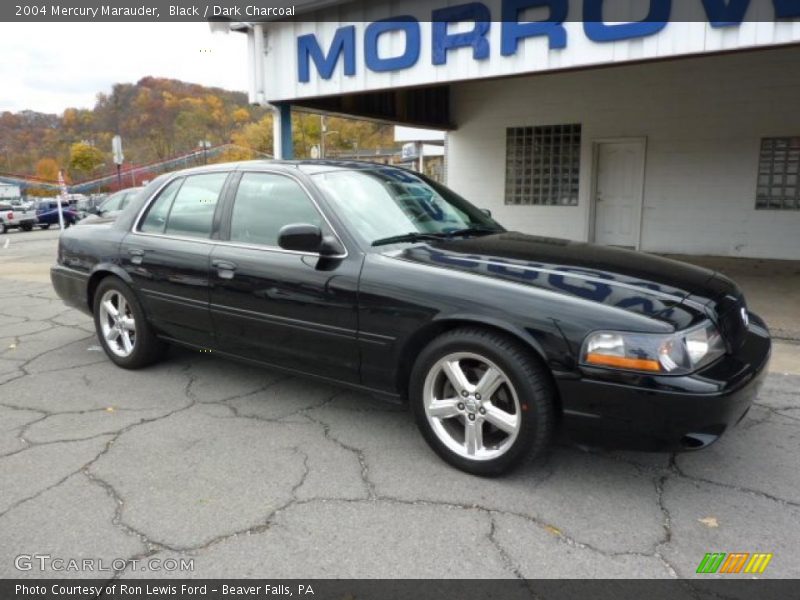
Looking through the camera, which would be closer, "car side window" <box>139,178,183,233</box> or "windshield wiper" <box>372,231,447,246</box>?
"windshield wiper" <box>372,231,447,246</box>

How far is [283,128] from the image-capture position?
964 cm

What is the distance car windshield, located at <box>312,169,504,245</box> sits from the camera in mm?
3541

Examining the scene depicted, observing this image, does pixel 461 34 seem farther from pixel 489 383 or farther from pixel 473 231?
pixel 489 383

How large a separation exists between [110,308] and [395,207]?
8.30 feet

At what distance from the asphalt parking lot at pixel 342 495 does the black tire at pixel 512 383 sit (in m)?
0.12

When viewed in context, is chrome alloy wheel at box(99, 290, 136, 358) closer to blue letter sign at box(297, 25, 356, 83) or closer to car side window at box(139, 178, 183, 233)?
car side window at box(139, 178, 183, 233)

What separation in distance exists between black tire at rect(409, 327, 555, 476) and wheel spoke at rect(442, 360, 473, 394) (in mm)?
54

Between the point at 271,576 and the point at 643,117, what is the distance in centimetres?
1058

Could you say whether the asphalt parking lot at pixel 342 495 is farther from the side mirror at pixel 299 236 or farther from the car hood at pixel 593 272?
the side mirror at pixel 299 236

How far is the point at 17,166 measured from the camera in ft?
264

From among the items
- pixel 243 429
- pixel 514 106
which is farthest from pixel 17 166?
pixel 243 429

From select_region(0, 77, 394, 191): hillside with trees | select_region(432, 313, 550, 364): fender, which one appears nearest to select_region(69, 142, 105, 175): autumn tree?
select_region(0, 77, 394, 191): hillside with trees

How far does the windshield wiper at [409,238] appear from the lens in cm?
344

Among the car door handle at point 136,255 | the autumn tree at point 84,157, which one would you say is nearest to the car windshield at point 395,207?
the car door handle at point 136,255
